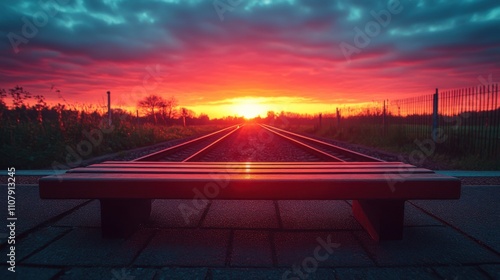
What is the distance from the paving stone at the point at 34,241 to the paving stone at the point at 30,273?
157 mm

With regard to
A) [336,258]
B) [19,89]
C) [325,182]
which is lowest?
[336,258]

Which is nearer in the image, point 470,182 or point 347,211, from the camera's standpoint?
point 347,211

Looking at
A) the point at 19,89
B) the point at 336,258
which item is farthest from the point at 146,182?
the point at 19,89

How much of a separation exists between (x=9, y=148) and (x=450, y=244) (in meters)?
9.54

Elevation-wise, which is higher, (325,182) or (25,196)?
(325,182)

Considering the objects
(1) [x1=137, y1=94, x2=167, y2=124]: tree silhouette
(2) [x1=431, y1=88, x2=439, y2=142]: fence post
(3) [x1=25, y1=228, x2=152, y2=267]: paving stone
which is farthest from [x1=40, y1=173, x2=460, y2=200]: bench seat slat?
(1) [x1=137, y1=94, x2=167, y2=124]: tree silhouette

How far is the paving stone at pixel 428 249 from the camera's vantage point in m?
2.29

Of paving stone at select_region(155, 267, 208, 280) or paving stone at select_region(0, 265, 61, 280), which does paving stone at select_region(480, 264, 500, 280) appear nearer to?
paving stone at select_region(155, 267, 208, 280)

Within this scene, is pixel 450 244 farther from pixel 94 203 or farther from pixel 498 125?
pixel 498 125

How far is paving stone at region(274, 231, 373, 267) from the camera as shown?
89.5 inches

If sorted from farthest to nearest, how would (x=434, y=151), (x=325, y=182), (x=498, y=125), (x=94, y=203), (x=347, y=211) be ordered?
(x=434, y=151) → (x=498, y=125) → (x=94, y=203) → (x=347, y=211) → (x=325, y=182)

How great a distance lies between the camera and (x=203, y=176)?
238 cm

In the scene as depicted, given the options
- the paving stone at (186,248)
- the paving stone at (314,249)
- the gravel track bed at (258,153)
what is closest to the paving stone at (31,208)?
the paving stone at (186,248)

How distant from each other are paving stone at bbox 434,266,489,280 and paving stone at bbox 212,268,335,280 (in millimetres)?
733
